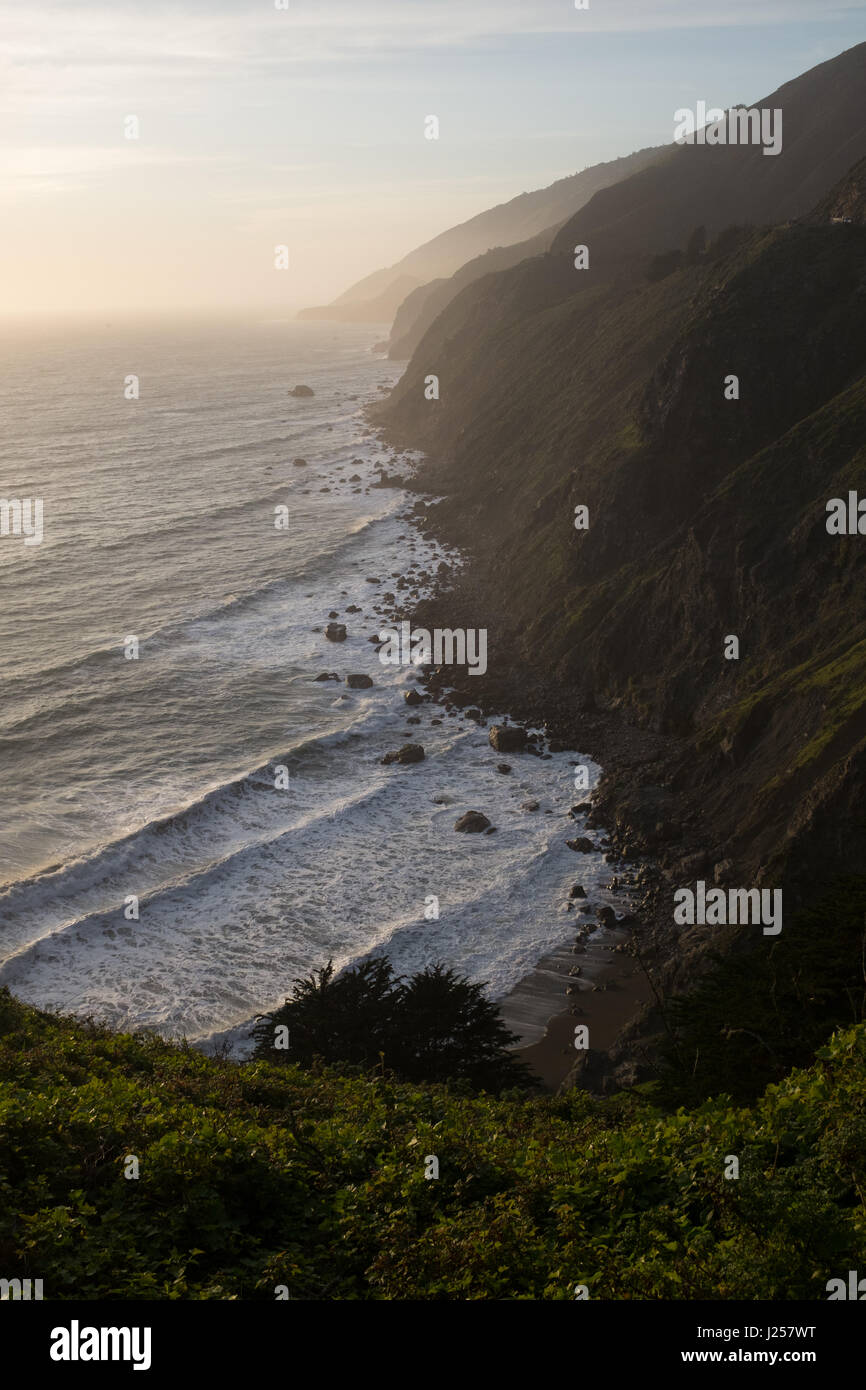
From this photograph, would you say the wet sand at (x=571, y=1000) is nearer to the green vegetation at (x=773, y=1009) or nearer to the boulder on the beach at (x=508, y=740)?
the green vegetation at (x=773, y=1009)

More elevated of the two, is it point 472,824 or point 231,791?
point 231,791

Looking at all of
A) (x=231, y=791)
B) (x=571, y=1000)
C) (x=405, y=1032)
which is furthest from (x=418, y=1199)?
(x=231, y=791)

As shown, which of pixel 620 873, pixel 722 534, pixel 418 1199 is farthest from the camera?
pixel 722 534

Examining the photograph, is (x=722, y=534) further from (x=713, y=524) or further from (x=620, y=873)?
(x=620, y=873)
